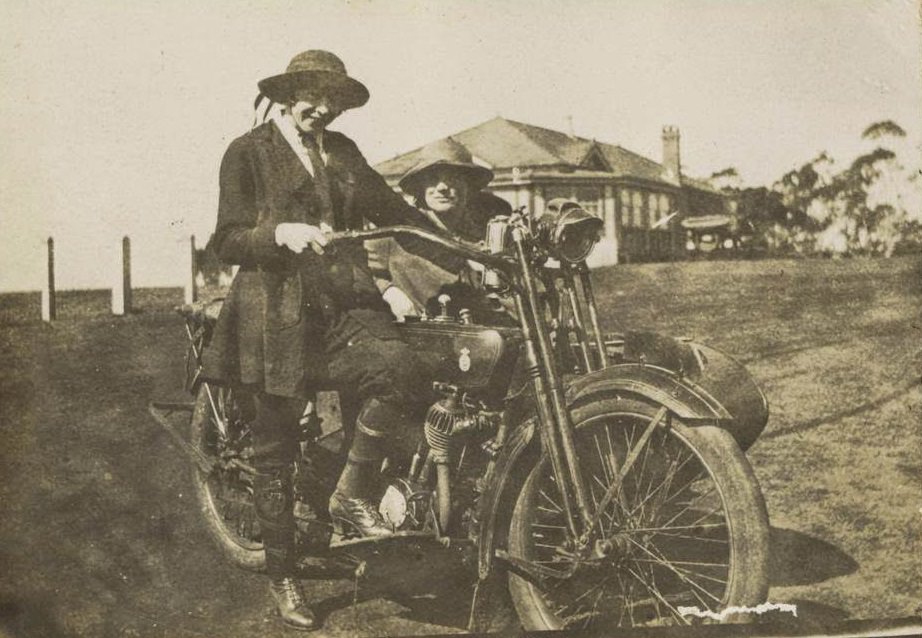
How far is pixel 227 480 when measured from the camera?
3.58 metres

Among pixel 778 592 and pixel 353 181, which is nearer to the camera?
pixel 778 592

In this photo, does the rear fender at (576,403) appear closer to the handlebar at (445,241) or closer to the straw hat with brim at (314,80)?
the handlebar at (445,241)

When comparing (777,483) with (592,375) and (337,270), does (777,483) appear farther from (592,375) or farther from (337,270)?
(337,270)

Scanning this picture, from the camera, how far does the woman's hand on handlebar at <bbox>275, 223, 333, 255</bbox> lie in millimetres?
2822

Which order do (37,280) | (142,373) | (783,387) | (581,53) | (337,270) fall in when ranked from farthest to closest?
(783,387) → (142,373) → (581,53) → (37,280) → (337,270)

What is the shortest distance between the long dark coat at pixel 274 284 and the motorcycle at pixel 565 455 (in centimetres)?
31

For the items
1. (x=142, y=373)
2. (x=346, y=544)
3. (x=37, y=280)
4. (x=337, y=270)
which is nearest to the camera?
(x=346, y=544)

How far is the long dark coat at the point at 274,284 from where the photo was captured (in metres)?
3.05

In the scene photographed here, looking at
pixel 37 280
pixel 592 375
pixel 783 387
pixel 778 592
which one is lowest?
pixel 778 592

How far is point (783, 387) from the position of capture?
17.1 ft

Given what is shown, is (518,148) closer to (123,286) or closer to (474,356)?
(474,356)

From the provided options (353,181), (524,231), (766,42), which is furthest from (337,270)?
(766,42)

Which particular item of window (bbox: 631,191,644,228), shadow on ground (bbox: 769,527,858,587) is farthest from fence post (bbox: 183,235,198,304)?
window (bbox: 631,191,644,228)

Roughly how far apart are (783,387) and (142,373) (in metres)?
3.90
